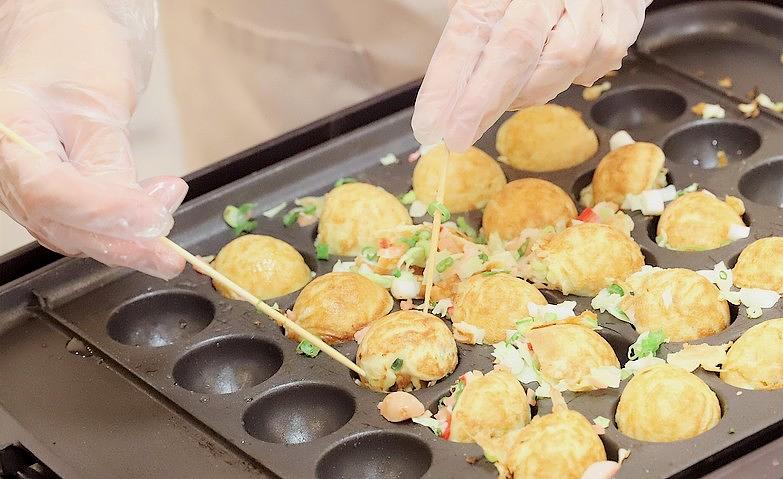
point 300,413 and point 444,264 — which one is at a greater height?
point 444,264

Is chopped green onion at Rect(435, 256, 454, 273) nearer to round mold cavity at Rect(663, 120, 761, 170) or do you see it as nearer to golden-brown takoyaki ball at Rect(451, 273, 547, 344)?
golden-brown takoyaki ball at Rect(451, 273, 547, 344)

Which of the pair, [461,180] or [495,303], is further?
[461,180]

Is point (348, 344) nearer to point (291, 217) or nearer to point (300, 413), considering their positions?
point (300, 413)

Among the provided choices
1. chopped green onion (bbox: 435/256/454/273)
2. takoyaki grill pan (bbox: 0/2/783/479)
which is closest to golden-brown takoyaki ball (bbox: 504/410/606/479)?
takoyaki grill pan (bbox: 0/2/783/479)

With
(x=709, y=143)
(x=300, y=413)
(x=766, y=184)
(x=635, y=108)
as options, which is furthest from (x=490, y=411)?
(x=635, y=108)

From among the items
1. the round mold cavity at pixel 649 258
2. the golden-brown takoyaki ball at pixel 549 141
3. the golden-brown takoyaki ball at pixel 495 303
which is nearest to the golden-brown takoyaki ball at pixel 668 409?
the golden-brown takoyaki ball at pixel 495 303

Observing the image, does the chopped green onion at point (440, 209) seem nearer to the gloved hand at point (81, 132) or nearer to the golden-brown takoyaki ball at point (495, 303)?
the golden-brown takoyaki ball at point (495, 303)

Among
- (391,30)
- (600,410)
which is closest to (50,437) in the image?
(600,410)
